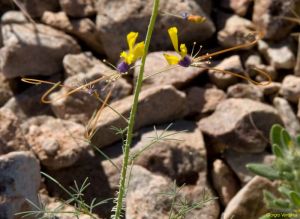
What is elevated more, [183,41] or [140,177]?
[183,41]

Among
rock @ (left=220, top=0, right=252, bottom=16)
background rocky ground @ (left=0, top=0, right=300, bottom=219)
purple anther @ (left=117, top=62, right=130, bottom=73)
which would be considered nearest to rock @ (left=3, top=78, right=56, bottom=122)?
background rocky ground @ (left=0, top=0, right=300, bottom=219)

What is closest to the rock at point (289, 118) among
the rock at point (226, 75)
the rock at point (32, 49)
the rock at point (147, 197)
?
the rock at point (226, 75)

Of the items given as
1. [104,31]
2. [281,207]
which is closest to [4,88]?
[104,31]

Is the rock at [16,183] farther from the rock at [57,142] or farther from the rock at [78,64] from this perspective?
the rock at [78,64]

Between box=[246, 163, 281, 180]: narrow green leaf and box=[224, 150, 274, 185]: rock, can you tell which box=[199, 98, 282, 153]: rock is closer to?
box=[224, 150, 274, 185]: rock

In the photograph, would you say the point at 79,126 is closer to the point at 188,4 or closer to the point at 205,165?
the point at 205,165

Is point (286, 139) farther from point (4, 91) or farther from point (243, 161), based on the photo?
point (4, 91)
